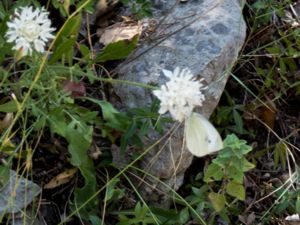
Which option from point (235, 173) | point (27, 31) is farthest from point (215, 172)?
point (27, 31)

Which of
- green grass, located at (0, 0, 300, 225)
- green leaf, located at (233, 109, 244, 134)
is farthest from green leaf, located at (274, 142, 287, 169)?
green leaf, located at (233, 109, 244, 134)

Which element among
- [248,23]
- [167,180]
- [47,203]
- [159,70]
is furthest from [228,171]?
[248,23]

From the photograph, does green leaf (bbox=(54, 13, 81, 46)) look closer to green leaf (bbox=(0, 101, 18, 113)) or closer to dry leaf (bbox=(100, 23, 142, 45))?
green leaf (bbox=(0, 101, 18, 113))

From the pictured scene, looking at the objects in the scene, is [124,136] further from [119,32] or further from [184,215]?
[119,32]

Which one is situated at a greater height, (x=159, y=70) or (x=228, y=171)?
(x=159, y=70)

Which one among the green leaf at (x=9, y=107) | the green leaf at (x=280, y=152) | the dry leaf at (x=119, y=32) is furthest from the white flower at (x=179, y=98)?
the green leaf at (x=280, y=152)

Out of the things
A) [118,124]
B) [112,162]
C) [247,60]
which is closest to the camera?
[118,124]

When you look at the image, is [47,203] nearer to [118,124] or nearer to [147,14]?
[118,124]
